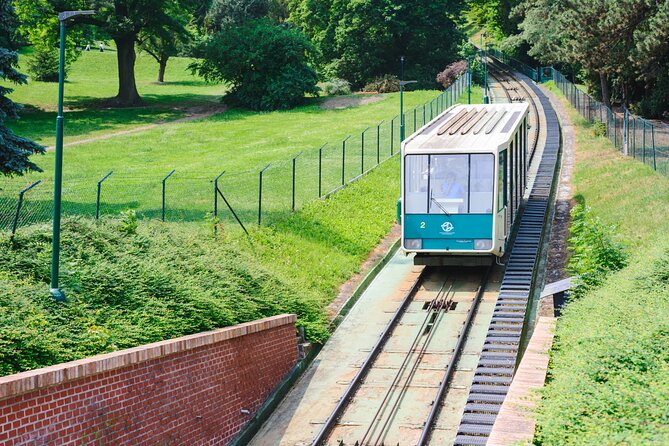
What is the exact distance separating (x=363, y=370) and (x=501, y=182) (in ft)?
21.8

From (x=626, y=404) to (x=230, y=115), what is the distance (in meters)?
48.9

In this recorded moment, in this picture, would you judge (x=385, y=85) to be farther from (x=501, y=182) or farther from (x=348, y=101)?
(x=501, y=182)

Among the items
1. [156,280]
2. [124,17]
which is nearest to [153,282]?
[156,280]

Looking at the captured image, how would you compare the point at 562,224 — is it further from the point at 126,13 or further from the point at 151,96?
the point at 151,96

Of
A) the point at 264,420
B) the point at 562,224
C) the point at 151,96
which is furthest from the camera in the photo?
the point at 151,96

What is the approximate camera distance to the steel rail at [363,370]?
15.9 meters

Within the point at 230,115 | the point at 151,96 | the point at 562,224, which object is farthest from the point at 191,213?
the point at 151,96

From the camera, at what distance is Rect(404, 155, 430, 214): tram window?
22375 mm

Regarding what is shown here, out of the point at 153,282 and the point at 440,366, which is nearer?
the point at 153,282

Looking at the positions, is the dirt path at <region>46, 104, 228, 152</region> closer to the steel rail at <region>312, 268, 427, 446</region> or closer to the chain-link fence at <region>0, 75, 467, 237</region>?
the chain-link fence at <region>0, 75, 467, 237</region>

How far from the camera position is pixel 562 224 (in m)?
28.5

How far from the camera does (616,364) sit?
11555mm

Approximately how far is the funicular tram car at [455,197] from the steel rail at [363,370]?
1142 millimetres

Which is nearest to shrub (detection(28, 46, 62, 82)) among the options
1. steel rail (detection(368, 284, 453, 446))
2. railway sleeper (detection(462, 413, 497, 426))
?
steel rail (detection(368, 284, 453, 446))
